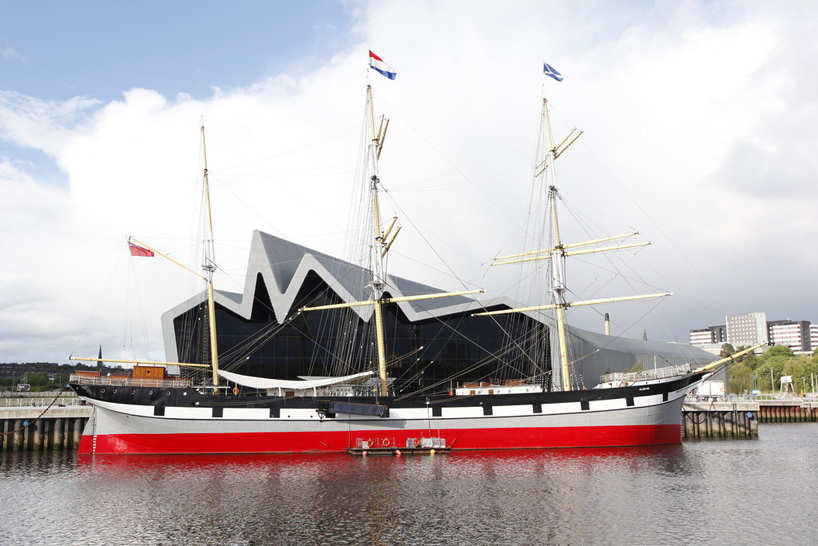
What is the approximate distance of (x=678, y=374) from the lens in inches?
1389

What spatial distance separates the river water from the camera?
1641 cm

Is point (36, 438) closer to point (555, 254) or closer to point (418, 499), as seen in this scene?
point (418, 499)

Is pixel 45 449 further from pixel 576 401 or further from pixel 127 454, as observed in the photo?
pixel 576 401

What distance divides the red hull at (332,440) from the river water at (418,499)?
5.06ft

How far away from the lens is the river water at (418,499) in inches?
646

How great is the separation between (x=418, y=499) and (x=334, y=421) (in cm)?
1276

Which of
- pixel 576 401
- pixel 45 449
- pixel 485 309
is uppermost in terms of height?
pixel 485 309

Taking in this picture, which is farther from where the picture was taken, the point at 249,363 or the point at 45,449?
the point at 249,363

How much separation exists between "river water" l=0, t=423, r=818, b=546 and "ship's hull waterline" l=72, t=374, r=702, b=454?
1674 millimetres

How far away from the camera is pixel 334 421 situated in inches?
1276

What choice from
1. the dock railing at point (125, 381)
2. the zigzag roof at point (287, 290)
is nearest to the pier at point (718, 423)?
the zigzag roof at point (287, 290)

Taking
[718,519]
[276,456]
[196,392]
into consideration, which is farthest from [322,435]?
[718,519]

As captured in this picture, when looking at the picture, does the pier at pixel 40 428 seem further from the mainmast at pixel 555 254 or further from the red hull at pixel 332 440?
the mainmast at pixel 555 254

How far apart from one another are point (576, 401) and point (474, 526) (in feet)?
54.0
